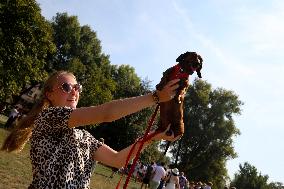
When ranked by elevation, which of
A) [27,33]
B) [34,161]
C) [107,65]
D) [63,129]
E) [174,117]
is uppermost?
[107,65]

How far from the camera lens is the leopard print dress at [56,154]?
337cm

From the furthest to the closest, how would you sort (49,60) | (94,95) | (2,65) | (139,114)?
(49,60) < (94,95) < (139,114) < (2,65)

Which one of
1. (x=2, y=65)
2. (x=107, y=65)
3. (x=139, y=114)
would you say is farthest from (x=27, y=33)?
(x=107, y=65)

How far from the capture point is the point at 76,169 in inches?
137

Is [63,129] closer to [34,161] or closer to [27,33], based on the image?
[34,161]

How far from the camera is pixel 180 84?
2.86m

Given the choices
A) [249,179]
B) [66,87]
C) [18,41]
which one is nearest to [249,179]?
[249,179]

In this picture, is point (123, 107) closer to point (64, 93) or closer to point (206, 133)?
point (64, 93)

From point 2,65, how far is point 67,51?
31.9 metres

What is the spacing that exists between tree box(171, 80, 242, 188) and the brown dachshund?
224 ft

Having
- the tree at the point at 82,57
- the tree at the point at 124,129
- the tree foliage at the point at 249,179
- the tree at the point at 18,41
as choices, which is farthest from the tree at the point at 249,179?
the tree at the point at 18,41

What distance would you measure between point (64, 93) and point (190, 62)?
1257 mm

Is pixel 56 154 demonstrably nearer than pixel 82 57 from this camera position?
Yes

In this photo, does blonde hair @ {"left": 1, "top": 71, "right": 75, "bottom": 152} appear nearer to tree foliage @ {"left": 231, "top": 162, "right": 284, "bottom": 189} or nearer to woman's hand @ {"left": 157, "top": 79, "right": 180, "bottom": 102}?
woman's hand @ {"left": 157, "top": 79, "right": 180, "bottom": 102}
